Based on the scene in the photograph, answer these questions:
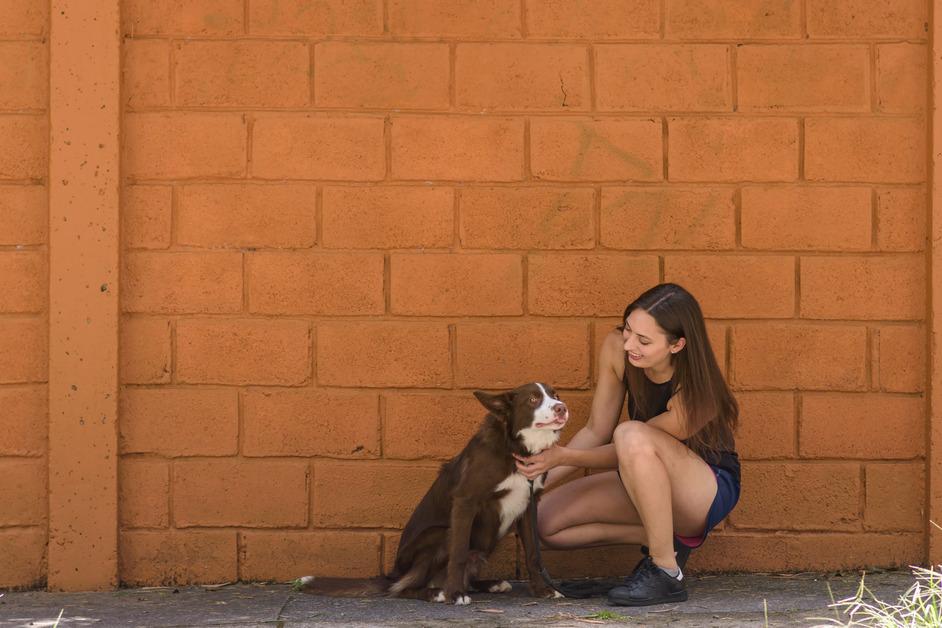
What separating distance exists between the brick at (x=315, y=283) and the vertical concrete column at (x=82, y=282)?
605 millimetres

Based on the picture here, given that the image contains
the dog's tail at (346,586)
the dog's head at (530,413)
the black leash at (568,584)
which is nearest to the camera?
the dog's head at (530,413)

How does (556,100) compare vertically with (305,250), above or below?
above

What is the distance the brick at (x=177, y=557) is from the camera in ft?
17.5

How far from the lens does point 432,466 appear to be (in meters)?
5.36

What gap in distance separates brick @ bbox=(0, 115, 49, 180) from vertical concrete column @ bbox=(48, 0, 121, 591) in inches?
4.6

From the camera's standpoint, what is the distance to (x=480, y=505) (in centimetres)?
480

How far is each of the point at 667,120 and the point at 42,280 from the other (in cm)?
274

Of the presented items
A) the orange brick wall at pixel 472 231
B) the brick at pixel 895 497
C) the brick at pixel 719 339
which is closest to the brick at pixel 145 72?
the orange brick wall at pixel 472 231

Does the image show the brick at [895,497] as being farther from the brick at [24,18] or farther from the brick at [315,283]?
the brick at [24,18]

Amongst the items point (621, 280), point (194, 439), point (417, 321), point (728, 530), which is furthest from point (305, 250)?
point (728, 530)

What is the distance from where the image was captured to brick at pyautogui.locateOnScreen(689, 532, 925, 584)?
5.34 meters

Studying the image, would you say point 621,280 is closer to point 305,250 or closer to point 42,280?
point 305,250

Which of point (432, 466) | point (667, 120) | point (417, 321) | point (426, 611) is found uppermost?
point (667, 120)

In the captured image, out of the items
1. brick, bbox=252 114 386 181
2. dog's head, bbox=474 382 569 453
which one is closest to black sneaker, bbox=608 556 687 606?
dog's head, bbox=474 382 569 453
